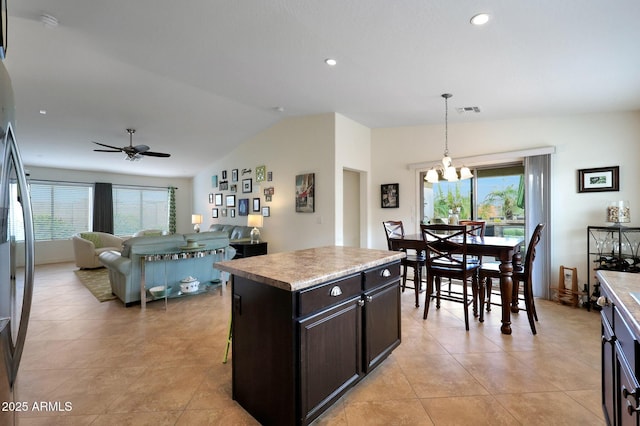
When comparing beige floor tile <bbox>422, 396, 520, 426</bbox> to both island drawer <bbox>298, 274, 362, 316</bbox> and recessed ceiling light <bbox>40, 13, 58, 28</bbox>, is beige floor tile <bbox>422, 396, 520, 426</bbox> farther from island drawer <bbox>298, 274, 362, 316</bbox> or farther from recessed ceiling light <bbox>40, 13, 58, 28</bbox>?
recessed ceiling light <bbox>40, 13, 58, 28</bbox>

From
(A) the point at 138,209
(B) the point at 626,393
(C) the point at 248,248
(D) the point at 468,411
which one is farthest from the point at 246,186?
(B) the point at 626,393

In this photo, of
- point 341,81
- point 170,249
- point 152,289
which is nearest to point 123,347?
point 152,289

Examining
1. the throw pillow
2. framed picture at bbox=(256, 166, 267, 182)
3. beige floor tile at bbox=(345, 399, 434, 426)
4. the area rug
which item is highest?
framed picture at bbox=(256, 166, 267, 182)

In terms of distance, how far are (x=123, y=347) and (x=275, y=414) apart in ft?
6.01

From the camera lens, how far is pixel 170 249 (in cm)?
371

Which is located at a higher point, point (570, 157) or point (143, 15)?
point (143, 15)

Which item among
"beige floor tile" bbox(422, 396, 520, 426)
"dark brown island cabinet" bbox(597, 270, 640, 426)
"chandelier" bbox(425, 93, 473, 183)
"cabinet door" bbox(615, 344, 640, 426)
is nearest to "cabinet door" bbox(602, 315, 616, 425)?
"dark brown island cabinet" bbox(597, 270, 640, 426)

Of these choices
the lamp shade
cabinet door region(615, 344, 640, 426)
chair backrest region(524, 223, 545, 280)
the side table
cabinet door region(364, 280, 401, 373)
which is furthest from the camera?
the lamp shade

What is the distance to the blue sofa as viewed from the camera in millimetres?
3521

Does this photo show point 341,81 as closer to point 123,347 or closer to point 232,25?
point 232,25

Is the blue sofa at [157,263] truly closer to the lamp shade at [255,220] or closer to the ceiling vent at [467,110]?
the lamp shade at [255,220]

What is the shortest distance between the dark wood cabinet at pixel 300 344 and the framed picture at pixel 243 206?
191 inches

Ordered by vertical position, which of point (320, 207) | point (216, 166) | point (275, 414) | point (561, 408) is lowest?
point (561, 408)

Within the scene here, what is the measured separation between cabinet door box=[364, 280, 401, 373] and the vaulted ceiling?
2078mm
